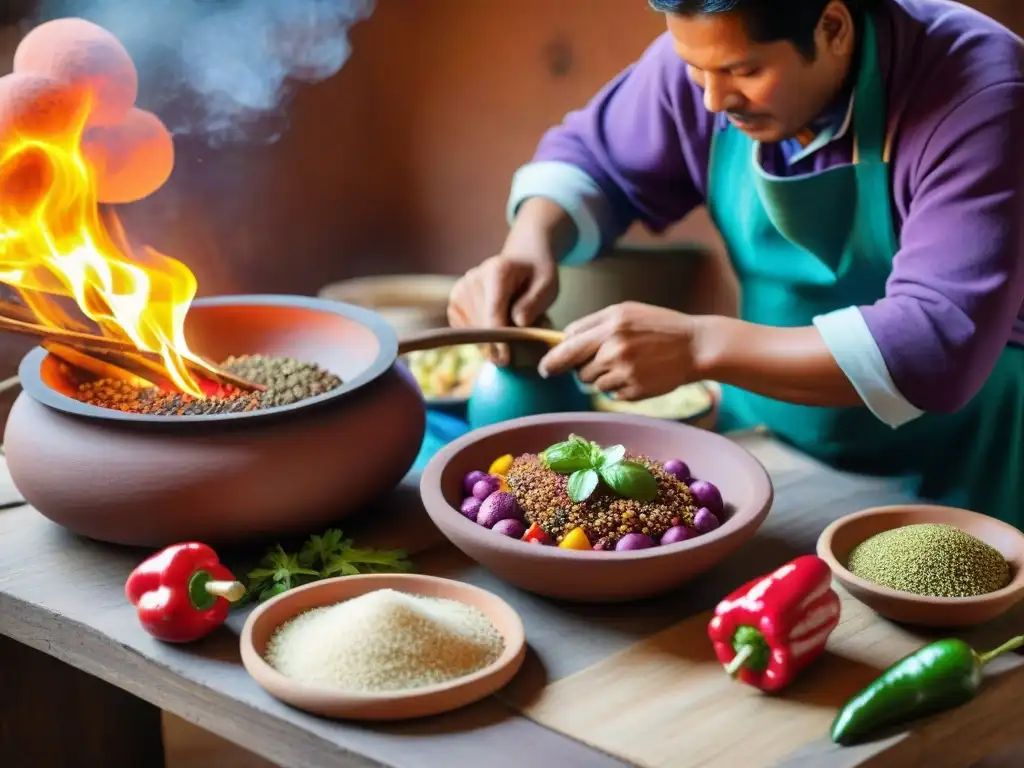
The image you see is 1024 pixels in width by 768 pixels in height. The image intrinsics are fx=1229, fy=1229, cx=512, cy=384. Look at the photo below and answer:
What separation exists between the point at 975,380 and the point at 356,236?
2.49 metres

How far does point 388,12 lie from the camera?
358 centimetres

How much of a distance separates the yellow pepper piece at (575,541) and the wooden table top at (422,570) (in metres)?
0.08

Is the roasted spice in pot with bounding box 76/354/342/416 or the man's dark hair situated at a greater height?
the man's dark hair

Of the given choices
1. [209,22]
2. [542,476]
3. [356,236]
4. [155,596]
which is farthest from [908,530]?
[356,236]

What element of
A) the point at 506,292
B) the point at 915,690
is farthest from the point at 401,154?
the point at 915,690

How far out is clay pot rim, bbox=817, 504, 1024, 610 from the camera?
1.19m

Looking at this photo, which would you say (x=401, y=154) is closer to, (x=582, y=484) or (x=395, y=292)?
(x=395, y=292)

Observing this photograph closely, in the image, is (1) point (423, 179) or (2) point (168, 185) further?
(1) point (423, 179)

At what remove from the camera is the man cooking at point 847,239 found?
57.7 inches

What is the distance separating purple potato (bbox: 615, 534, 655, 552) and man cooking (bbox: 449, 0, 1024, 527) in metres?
0.32

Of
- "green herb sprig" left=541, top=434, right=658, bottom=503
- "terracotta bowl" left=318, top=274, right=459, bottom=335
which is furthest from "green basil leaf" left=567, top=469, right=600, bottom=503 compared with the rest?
"terracotta bowl" left=318, top=274, right=459, bottom=335

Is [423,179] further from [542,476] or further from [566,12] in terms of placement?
[542,476]

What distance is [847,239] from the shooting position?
1697 millimetres

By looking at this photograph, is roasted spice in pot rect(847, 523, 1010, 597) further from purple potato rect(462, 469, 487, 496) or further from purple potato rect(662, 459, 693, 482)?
purple potato rect(462, 469, 487, 496)
